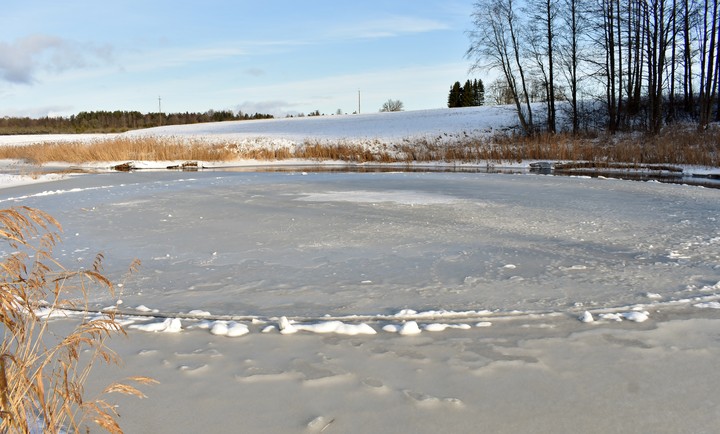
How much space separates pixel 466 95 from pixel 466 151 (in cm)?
5972

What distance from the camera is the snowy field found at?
90.5 inches

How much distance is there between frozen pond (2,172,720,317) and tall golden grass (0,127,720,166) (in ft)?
28.3

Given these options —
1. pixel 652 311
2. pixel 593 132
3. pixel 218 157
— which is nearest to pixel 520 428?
pixel 652 311

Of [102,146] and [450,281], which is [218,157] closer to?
[102,146]

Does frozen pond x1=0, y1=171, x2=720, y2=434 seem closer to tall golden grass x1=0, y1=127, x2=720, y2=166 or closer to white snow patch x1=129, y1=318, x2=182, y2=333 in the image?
white snow patch x1=129, y1=318, x2=182, y2=333

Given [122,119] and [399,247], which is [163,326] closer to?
[399,247]

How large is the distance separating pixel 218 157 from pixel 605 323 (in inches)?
871

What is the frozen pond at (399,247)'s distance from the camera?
3.85m

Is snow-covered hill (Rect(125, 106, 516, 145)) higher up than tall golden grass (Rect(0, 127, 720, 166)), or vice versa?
snow-covered hill (Rect(125, 106, 516, 145))

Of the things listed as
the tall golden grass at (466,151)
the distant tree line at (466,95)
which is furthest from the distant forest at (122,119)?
the tall golden grass at (466,151)

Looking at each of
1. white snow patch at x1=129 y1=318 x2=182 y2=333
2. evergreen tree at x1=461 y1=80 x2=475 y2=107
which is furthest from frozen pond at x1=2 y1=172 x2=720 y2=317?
evergreen tree at x1=461 y1=80 x2=475 y2=107

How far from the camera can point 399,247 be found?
5.42 meters

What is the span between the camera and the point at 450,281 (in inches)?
165

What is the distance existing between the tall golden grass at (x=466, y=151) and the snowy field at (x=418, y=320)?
11.6 meters
